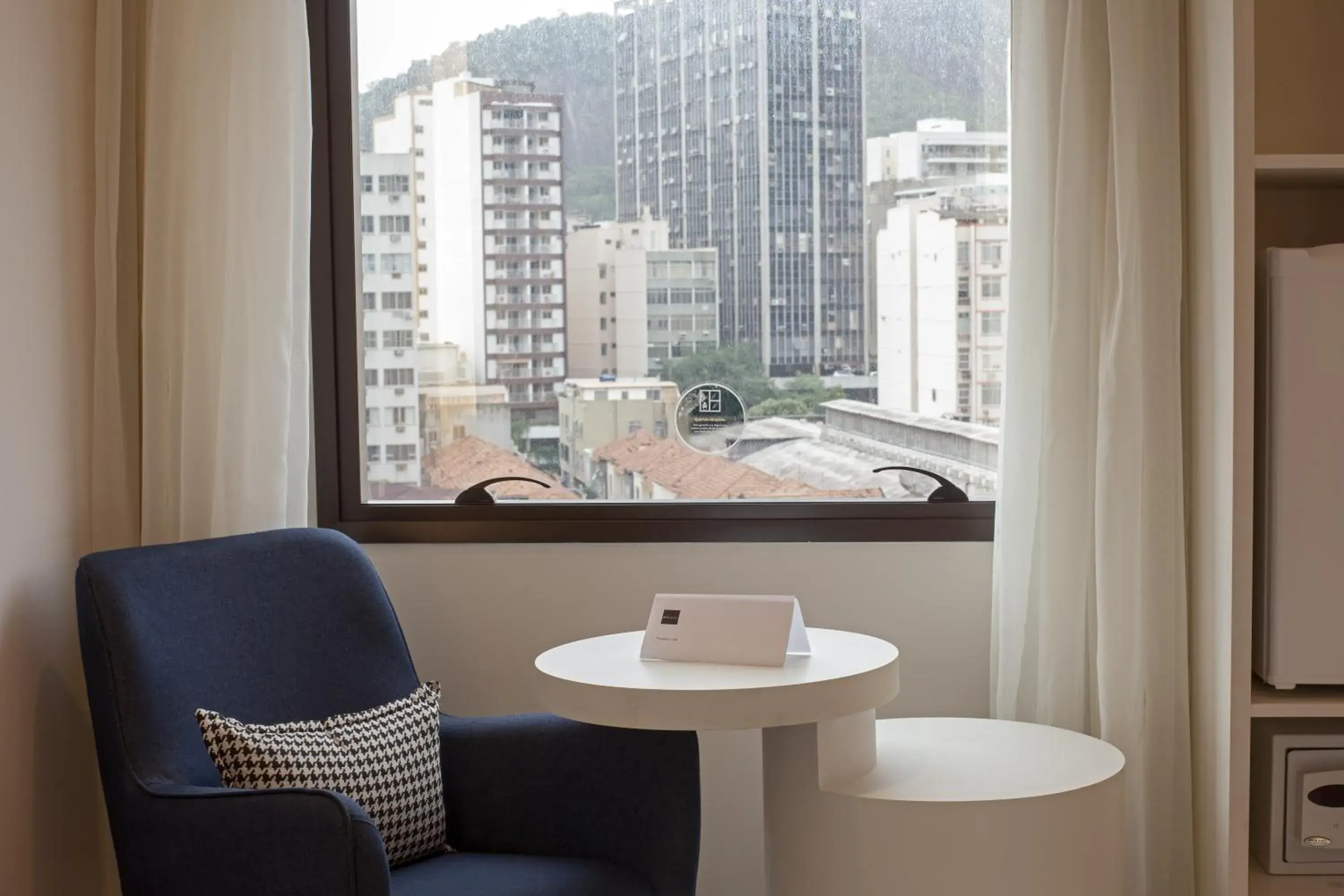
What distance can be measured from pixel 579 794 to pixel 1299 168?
59.6 inches

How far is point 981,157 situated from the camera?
8.10 ft

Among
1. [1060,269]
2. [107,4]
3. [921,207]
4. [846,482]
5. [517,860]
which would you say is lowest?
[517,860]

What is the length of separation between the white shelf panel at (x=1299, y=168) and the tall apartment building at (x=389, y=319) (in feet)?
5.28

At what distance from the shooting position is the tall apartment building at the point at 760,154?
247 cm

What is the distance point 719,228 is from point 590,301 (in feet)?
1.01

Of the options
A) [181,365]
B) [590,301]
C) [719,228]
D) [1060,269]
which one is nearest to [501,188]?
[590,301]

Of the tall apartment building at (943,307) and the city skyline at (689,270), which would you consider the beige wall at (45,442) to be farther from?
the tall apartment building at (943,307)

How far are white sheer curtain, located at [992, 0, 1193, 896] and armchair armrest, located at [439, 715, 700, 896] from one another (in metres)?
0.75

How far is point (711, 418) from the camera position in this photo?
2523 mm

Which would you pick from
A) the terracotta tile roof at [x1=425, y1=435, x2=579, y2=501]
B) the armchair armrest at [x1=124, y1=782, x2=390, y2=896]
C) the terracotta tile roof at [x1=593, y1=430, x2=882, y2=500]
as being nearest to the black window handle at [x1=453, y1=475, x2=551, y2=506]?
the terracotta tile roof at [x1=425, y1=435, x2=579, y2=501]

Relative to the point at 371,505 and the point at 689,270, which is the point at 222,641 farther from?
the point at 689,270

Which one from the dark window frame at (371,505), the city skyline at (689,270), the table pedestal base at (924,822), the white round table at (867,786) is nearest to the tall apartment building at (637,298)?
the city skyline at (689,270)

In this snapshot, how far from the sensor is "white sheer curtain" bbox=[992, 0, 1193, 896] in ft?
7.12

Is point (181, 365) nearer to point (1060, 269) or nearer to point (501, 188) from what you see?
point (501, 188)
